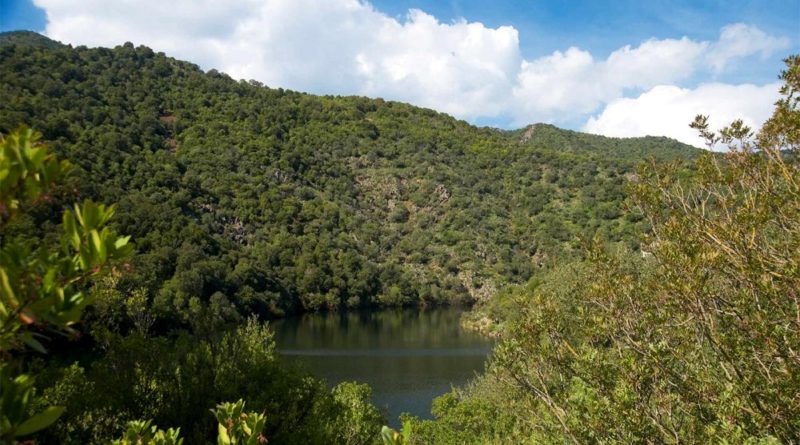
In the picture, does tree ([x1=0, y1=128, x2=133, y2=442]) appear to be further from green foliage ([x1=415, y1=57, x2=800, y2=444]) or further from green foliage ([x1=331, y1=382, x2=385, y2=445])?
green foliage ([x1=331, y1=382, x2=385, y2=445])

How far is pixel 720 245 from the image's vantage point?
17.1ft

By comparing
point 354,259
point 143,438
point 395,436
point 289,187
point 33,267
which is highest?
point 289,187

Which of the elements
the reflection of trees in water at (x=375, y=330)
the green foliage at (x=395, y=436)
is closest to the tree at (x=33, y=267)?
the green foliage at (x=395, y=436)

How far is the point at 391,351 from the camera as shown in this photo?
4784 cm

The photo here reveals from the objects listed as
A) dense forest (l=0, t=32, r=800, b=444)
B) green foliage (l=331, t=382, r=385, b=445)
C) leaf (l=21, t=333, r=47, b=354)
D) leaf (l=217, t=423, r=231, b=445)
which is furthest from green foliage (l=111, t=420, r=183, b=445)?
green foliage (l=331, t=382, r=385, b=445)

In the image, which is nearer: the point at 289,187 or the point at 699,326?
the point at 699,326

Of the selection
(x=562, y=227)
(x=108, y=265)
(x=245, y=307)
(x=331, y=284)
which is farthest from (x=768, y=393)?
(x=562, y=227)

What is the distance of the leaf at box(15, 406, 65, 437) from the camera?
1.55 metres

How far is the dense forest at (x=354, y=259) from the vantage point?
4.51 m

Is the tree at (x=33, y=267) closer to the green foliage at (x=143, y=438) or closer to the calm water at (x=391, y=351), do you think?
the green foliage at (x=143, y=438)

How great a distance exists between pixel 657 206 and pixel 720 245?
54.4 inches

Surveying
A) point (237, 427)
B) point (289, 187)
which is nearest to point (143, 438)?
point (237, 427)

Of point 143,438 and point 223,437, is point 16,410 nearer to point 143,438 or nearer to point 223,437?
point 223,437

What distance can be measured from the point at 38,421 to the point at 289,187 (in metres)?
93.0
